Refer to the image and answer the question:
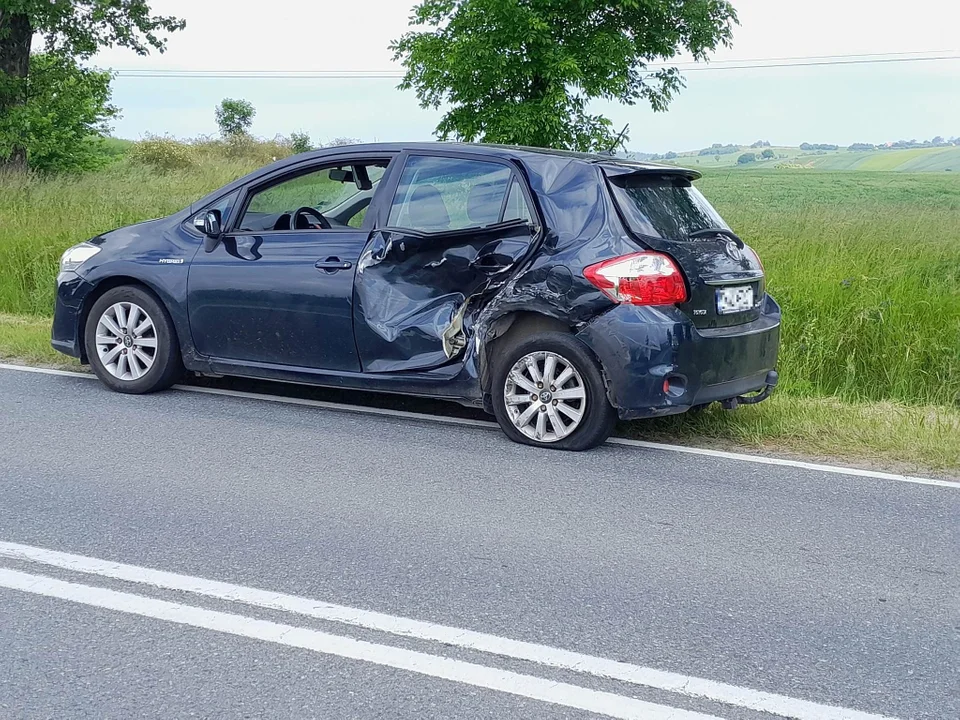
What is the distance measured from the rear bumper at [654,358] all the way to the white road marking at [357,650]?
286 cm

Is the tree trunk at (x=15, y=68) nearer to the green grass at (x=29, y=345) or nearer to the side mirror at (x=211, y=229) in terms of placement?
the green grass at (x=29, y=345)

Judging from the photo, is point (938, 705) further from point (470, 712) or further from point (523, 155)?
point (523, 155)

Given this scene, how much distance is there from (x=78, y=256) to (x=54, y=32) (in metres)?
24.7

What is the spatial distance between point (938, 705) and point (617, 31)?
34.4 meters

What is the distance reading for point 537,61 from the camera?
32.6m

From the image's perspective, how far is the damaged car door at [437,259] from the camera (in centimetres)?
672

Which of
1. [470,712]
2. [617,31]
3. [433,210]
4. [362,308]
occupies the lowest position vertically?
[470,712]

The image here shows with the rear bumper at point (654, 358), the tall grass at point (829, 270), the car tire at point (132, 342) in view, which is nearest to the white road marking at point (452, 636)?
the rear bumper at point (654, 358)

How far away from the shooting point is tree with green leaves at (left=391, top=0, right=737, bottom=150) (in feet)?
104

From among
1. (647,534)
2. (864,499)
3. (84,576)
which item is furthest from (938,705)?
(84,576)

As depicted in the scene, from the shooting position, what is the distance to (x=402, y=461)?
20.3 ft

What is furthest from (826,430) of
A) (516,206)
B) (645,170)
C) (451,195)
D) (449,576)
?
(449,576)

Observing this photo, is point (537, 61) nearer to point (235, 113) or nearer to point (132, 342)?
point (132, 342)

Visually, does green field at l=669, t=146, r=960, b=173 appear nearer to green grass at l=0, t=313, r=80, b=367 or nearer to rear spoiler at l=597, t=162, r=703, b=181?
green grass at l=0, t=313, r=80, b=367
